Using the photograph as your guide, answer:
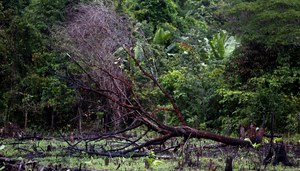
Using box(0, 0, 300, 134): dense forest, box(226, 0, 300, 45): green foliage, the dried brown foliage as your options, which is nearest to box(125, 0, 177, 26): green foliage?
the dried brown foliage

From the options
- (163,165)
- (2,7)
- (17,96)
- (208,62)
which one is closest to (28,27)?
(2,7)

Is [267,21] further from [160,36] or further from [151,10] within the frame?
[151,10]

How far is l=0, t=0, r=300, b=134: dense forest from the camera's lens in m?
15.2

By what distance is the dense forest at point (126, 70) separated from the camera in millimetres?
15250

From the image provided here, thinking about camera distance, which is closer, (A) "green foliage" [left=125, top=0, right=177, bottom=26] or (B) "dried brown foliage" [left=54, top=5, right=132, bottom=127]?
(B) "dried brown foliage" [left=54, top=5, right=132, bottom=127]

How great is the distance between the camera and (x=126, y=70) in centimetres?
1759

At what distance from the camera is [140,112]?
9.13 metres

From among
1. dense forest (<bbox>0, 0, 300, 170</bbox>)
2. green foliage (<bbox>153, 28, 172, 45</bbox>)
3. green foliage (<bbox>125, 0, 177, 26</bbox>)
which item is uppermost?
A: green foliage (<bbox>125, 0, 177, 26</bbox>)

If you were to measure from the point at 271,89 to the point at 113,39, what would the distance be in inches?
219

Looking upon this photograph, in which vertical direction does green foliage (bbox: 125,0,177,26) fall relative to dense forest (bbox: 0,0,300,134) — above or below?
above

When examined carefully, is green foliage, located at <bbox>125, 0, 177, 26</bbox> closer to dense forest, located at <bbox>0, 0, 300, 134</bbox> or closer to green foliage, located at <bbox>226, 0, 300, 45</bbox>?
dense forest, located at <bbox>0, 0, 300, 134</bbox>

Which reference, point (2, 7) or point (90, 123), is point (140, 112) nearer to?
point (90, 123)

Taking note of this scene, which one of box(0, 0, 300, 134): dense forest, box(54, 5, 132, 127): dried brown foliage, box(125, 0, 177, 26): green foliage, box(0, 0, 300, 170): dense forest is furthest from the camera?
box(125, 0, 177, 26): green foliage

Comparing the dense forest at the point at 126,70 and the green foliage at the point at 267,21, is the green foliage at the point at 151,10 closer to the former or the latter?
the dense forest at the point at 126,70
